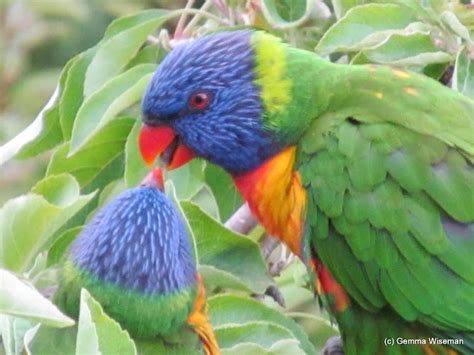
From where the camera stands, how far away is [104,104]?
1688 mm

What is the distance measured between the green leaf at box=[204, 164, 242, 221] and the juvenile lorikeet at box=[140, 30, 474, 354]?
7 centimetres

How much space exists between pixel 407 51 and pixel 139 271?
541mm

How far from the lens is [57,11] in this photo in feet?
11.5

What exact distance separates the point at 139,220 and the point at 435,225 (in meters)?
0.45

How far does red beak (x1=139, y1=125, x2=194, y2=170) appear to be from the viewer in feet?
5.61

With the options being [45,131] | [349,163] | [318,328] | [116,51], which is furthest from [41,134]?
[318,328]

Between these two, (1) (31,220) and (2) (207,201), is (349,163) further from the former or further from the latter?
(1) (31,220)

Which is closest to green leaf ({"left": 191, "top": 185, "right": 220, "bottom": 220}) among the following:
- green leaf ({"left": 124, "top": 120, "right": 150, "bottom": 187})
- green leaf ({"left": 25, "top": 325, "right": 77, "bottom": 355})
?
green leaf ({"left": 124, "top": 120, "right": 150, "bottom": 187})

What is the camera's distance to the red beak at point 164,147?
5.61 ft

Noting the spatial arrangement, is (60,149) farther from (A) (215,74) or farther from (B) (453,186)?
(B) (453,186)

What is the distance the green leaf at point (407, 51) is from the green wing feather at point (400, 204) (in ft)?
0.21

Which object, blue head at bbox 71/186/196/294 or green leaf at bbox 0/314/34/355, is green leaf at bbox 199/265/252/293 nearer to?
blue head at bbox 71/186/196/294

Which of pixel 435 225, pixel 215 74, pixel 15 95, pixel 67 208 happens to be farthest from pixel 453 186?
pixel 15 95

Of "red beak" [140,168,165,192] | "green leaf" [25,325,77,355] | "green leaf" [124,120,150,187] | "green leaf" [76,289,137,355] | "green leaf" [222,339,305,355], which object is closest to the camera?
"green leaf" [76,289,137,355]
